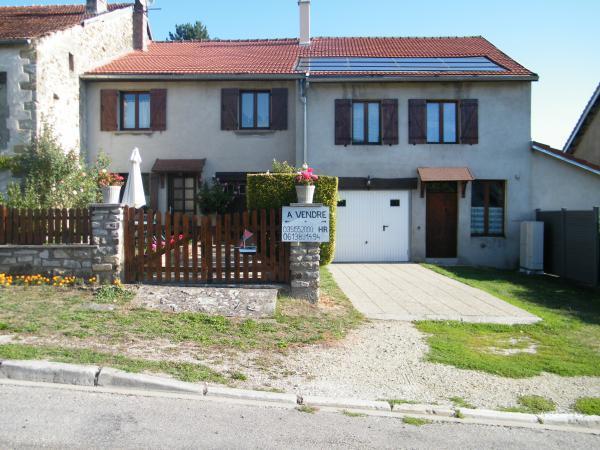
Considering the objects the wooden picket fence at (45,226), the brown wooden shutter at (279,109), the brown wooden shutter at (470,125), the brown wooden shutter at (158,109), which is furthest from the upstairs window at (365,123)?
the wooden picket fence at (45,226)

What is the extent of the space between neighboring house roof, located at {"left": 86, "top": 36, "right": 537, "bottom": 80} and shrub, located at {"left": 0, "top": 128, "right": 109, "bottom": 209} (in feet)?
12.7

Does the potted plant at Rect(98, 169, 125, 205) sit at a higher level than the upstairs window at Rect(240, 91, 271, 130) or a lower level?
lower

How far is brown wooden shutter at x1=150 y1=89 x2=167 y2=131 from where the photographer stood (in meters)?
16.1

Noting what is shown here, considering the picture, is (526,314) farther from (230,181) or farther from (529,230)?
(230,181)

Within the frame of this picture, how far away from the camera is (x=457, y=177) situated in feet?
49.5

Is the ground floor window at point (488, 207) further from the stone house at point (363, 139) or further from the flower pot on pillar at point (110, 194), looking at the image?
the flower pot on pillar at point (110, 194)

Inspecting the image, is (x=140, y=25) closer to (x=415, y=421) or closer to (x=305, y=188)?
(x=305, y=188)

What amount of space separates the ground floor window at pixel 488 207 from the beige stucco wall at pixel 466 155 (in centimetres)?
24

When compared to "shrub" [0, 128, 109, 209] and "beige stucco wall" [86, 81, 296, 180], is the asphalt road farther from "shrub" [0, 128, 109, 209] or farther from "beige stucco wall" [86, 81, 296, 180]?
"beige stucco wall" [86, 81, 296, 180]

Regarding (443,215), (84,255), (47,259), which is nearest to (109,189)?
(84,255)

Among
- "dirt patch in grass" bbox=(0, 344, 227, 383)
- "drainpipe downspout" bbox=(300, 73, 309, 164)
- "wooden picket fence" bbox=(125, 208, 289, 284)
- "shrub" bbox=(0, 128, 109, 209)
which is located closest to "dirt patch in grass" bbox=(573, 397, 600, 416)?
"dirt patch in grass" bbox=(0, 344, 227, 383)

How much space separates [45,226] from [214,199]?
6450 mm

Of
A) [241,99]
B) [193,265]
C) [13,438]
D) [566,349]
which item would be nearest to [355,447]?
[13,438]

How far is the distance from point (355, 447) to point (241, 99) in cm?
1381
